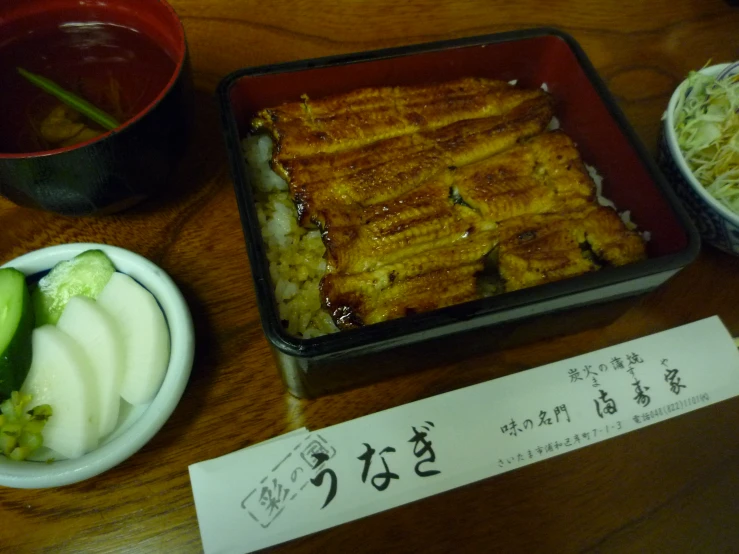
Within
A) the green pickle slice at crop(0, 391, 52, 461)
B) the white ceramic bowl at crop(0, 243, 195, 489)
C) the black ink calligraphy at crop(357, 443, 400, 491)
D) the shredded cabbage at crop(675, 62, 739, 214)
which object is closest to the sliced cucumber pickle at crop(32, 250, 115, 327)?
the white ceramic bowl at crop(0, 243, 195, 489)

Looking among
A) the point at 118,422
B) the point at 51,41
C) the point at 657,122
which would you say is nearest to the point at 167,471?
the point at 118,422

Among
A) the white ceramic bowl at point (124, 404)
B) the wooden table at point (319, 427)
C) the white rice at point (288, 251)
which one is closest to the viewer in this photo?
the white ceramic bowl at point (124, 404)

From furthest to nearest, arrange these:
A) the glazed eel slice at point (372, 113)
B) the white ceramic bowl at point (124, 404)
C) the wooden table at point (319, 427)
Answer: the glazed eel slice at point (372, 113) < the wooden table at point (319, 427) < the white ceramic bowl at point (124, 404)

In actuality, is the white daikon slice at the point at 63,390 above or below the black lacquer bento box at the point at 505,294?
below

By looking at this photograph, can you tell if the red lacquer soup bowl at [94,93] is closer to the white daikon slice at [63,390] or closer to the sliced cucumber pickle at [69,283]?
the sliced cucumber pickle at [69,283]

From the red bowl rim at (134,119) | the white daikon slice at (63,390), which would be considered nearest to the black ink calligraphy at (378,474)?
the white daikon slice at (63,390)

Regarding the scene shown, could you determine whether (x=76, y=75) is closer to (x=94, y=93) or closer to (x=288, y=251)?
(x=94, y=93)

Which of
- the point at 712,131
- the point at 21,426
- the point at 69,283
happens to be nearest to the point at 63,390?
the point at 21,426
